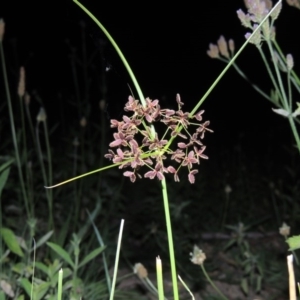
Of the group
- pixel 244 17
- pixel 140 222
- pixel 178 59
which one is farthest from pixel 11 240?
pixel 178 59

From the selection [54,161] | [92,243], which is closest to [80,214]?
[92,243]

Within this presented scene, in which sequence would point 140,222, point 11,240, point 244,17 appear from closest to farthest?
1. point 244,17
2. point 11,240
3. point 140,222

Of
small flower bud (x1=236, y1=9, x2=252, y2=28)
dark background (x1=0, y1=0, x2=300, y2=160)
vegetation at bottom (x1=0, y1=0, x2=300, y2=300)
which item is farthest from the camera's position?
dark background (x1=0, y1=0, x2=300, y2=160)

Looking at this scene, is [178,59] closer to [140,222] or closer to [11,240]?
[140,222]

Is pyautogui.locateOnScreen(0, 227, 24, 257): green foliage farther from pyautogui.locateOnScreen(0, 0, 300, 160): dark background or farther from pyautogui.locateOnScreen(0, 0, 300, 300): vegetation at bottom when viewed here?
pyautogui.locateOnScreen(0, 0, 300, 160): dark background

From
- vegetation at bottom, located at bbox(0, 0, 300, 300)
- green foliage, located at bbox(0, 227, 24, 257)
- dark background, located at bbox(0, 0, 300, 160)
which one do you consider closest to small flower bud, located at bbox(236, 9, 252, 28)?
vegetation at bottom, located at bbox(0, 0, 300, 300)

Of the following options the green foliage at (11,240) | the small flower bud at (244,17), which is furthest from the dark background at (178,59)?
the small flower bud at (244,17)

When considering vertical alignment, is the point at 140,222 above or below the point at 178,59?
below

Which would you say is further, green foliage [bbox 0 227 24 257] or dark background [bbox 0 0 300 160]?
dark background [bbox 0 0 300 160]
